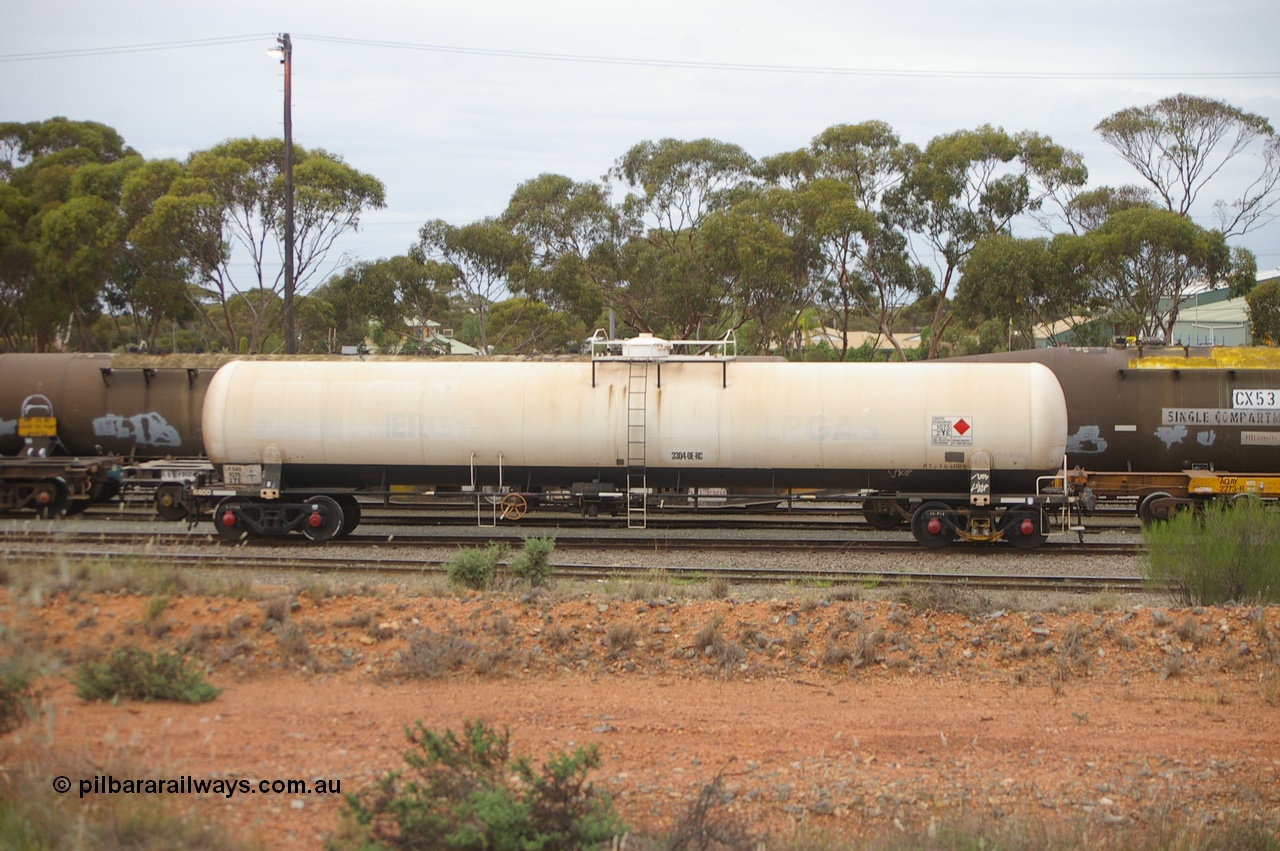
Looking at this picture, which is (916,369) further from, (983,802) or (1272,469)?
(983,802)

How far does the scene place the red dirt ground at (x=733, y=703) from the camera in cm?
720

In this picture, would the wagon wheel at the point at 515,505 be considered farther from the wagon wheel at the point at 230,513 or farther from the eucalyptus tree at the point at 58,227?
the eucalyptus tree at the point at 58,227

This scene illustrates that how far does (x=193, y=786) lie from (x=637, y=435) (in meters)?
11.1

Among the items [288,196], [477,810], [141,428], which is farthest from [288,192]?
[477,810]

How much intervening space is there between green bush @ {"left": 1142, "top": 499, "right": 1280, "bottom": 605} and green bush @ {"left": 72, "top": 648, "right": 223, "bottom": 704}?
440 inches

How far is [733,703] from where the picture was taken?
30.6 feet

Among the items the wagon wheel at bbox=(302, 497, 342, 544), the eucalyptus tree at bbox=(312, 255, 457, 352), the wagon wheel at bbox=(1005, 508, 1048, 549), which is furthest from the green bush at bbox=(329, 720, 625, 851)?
the eucalyptus tree at bbox=(312, 255, 457, 352)

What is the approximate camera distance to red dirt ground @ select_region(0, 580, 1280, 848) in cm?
720

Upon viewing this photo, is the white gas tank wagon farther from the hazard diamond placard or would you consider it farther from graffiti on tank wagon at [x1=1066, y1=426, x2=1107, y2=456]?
graffiti on tank wagon at [x1=1066, y1=426, x2=1107, y2=456]

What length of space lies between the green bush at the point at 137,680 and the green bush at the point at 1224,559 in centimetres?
1119

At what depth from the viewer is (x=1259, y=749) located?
8.48 m

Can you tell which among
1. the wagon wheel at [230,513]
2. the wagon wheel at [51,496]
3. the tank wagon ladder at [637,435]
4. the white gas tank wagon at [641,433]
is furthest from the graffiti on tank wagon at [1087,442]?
the wagon wheel at [51,496]

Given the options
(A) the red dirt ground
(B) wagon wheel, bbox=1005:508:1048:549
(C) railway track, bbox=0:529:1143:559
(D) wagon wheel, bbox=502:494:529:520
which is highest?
(D) wagon wheel, bbox=502:494:529:520

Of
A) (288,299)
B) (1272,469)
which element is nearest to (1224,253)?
(1272,469)
